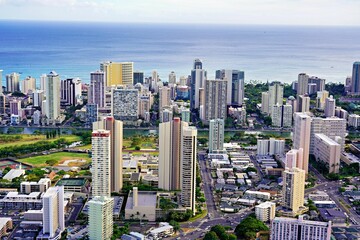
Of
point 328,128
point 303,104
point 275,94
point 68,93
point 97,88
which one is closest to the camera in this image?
point 328,128

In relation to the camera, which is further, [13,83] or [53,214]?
[13,83]

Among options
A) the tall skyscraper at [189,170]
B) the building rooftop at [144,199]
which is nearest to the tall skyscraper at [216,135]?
the building rooftop at [144,199]

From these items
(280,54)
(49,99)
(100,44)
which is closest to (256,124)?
(49,99)

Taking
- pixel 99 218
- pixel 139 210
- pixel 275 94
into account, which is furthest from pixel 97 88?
pixel 99 218

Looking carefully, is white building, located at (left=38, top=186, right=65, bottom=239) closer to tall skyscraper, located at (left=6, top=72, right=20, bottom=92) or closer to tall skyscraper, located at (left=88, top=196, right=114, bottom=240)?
tall skyscraper, located at (left=88, top=196, right=114, bottom=240)

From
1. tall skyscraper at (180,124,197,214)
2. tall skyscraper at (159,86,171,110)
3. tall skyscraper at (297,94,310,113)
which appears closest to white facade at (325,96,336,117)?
tall skyscraper at (297,94,310,113)

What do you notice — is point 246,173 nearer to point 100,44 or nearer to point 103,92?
point 103,92

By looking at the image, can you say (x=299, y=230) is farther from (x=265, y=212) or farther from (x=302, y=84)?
(x=302, y=84)
